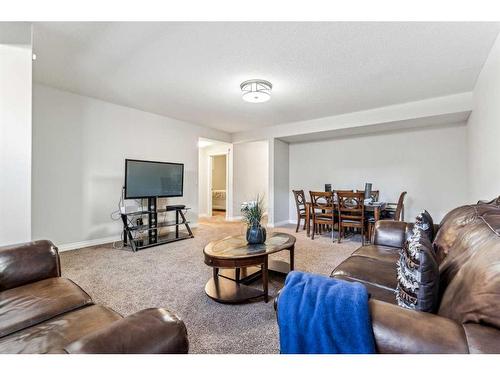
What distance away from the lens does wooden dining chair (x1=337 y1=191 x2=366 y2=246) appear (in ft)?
13.1

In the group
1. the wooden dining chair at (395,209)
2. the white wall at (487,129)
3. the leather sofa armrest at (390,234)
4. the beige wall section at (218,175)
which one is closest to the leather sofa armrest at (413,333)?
the leather sofa armrest at (390,234)

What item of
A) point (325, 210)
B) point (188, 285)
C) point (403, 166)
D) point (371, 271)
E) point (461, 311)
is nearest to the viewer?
point (461, 311)

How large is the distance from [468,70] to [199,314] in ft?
12.7

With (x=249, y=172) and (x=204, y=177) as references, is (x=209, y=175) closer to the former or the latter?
(x=204, y=177)

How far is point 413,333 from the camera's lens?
2.33 ft

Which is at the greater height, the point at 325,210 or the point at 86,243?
the point at 325,210

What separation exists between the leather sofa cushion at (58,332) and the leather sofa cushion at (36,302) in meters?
0.05

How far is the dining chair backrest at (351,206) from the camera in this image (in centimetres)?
397

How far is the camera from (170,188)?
4.45 meters

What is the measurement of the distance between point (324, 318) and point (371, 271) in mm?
1045

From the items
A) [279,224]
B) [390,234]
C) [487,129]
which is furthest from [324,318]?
[279,224]

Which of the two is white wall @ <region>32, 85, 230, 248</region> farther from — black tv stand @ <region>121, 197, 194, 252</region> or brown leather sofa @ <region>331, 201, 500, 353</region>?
brown leather sofa @ <region>331, 201, 500, 353</region>

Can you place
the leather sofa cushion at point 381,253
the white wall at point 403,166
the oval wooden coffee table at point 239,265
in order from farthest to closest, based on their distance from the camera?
the white wall at point 403,166 → the oval wooden coffee table at point 239,265 → the leather sofa cushion at point 381,253

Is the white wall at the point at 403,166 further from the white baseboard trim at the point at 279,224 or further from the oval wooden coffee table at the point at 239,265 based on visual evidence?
the oval wooden coffee table at the point at 239,265
